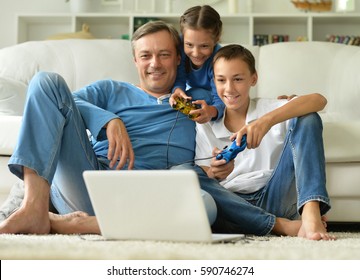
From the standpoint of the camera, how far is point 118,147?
177 centimetres

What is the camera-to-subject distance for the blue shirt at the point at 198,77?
2100 mm

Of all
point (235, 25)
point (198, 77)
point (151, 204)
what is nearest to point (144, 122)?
point (198, 77)

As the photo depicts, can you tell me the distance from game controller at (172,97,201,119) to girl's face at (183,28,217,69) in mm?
200

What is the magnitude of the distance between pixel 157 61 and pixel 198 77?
0.15 m

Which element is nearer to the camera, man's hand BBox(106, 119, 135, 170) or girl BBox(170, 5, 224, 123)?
man's hand BBox(106, 119, 135, 170)

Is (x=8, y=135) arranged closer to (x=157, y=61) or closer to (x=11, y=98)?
(x=11, y=98)

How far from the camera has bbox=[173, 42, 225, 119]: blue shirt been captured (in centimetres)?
210

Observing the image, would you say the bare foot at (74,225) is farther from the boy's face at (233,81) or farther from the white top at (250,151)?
the boy's face at (233,81)

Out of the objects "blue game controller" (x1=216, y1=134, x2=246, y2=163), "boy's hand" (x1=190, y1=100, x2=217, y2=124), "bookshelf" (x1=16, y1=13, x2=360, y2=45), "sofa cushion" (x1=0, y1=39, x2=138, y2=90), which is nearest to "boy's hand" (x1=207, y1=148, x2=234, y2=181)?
"blue game controller" (x1=216, y1=134, x2=246, y2=163)

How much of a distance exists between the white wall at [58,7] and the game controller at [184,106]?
248 centimetres

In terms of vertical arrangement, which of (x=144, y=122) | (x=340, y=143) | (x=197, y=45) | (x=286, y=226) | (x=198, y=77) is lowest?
(x=286, y=226)

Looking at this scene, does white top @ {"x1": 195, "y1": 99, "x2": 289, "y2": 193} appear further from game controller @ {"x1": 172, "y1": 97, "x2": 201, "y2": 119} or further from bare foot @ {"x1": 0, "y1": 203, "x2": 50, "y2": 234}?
bare foot @ {"x1": 0, "y1": 203, "x2": 50, "y2": 234}
